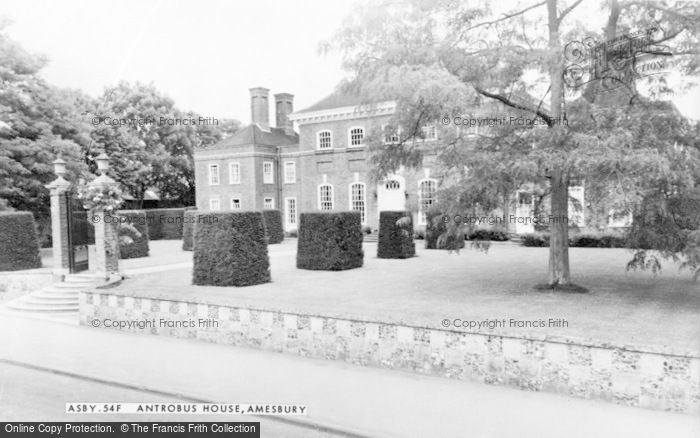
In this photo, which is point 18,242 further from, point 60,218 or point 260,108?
point 260,108

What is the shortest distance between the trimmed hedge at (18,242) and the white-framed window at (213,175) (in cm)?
1931

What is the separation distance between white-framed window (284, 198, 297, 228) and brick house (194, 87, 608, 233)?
0.07 meters

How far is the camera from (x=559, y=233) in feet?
40.4

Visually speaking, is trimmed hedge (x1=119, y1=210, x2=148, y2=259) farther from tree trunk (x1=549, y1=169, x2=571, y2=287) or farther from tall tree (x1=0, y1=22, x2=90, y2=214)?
tree trunk (x1=549, y1=169, x2=571, y2=287)

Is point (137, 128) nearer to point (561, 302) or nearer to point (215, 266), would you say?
point (215, 266)

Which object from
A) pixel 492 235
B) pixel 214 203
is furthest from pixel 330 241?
pixel 214 203

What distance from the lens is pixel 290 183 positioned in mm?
37000

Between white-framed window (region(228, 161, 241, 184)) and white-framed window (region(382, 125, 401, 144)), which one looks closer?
white-framed window (region(382, 125, 401, 144))

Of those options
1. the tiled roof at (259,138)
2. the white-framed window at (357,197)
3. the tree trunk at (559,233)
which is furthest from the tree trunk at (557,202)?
the tiled roof at (259,138)

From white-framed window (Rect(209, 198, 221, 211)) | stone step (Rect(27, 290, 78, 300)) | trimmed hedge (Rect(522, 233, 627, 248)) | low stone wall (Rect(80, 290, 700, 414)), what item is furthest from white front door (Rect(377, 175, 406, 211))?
low stone wall (Rect(80, 290, 700, 414))

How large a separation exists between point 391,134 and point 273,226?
16.3 m

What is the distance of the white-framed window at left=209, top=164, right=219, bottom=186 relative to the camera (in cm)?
3884

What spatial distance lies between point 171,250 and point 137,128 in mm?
14753

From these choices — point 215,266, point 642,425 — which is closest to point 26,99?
point 215,266
